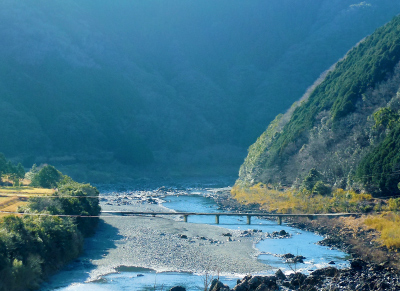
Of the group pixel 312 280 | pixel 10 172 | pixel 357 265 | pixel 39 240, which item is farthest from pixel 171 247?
pixel 10 172

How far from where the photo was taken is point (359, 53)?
50.9 m

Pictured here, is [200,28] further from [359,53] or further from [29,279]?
[29,279]

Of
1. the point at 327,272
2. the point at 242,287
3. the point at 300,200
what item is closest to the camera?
the point at 242,287

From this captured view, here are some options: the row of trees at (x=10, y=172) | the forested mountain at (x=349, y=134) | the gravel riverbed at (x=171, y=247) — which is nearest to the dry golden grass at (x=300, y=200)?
the forested mountain at (x=349, y=134)

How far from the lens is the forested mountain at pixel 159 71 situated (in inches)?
3568

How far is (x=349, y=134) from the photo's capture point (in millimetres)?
37469

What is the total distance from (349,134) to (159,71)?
93813mm

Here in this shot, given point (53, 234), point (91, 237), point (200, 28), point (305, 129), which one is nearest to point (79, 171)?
point (305, 129)

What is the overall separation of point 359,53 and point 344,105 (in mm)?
14442

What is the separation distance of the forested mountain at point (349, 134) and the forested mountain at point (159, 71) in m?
44.2

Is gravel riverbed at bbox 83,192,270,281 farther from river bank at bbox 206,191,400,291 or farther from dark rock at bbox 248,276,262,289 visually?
river bank at bbox 206,191,400,291

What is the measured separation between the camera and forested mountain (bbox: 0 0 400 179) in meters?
90.6

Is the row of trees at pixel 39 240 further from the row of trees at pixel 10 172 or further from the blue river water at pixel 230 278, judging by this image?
the row of trees at pixel 10 172

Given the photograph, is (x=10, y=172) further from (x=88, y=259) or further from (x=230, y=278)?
(x=230, y=278)
